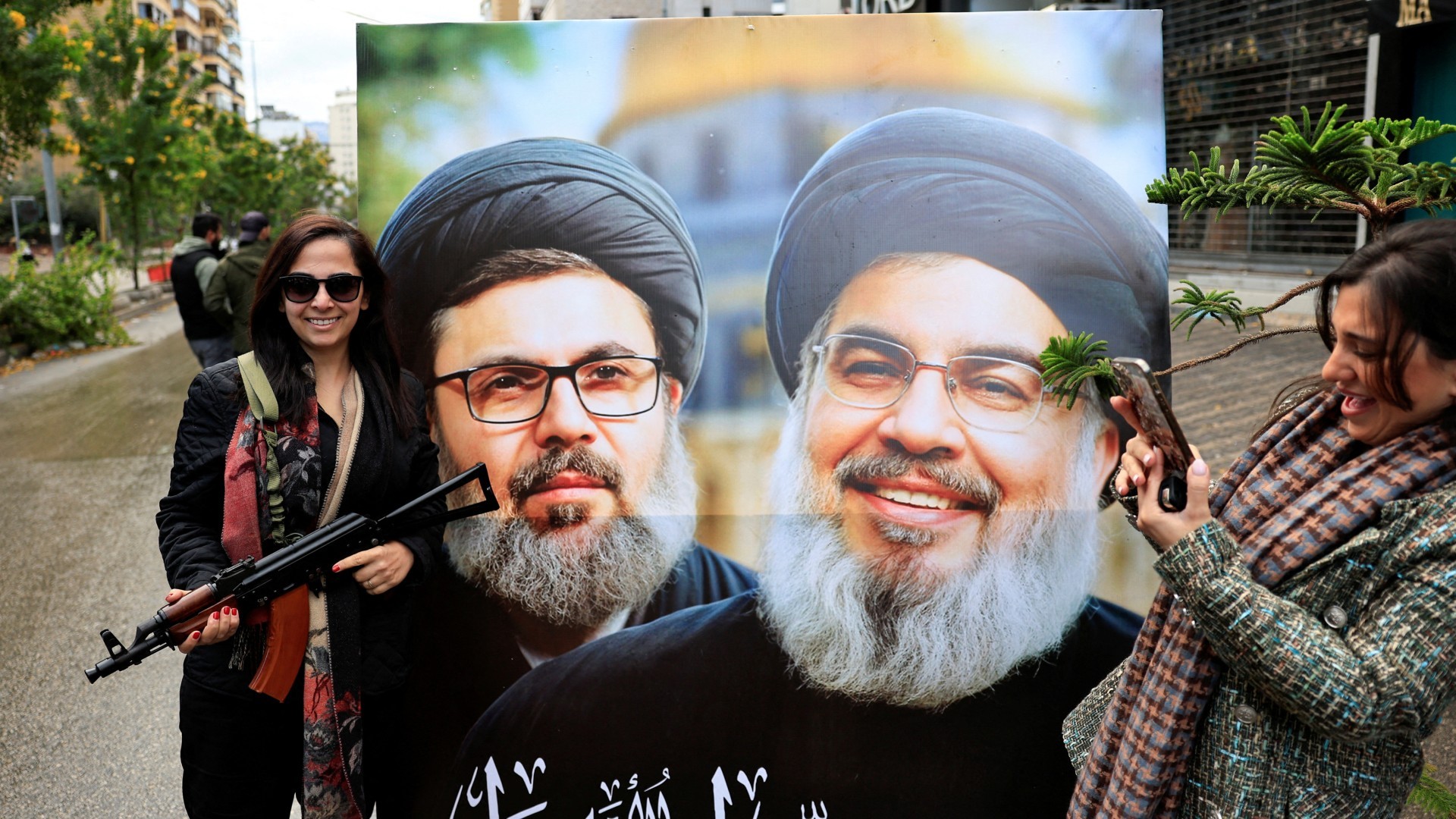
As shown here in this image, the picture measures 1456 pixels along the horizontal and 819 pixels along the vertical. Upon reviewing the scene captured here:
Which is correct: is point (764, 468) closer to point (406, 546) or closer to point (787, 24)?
point (406, 546)

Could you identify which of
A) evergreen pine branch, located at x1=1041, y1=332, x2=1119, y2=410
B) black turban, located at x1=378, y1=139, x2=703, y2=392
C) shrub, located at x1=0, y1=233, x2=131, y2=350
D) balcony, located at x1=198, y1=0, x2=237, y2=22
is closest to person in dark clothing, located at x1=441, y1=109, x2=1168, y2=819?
black turban, located at x1=378, y1=139, x2=703, y2=392

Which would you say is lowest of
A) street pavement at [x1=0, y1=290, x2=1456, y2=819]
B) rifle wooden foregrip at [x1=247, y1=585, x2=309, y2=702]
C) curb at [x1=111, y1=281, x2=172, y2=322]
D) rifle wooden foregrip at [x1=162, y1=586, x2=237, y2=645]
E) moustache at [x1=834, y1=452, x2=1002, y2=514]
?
street pavement at [x1=0, y1=290, x2=1456, y2=819]

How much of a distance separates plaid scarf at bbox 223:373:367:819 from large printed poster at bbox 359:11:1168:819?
0.46m

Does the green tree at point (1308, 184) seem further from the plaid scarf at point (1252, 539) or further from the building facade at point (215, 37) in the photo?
the building facade at point (215, 37)

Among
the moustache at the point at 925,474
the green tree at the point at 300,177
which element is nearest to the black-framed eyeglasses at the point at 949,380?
the moustache at the point at 925,474

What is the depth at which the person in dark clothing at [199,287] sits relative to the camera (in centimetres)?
764

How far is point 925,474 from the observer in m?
2.52

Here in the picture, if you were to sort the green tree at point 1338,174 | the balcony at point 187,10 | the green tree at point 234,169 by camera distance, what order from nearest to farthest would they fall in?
the green tree at point 1338,174 → the green tree at point 234,169 → the balcony at point 187,10

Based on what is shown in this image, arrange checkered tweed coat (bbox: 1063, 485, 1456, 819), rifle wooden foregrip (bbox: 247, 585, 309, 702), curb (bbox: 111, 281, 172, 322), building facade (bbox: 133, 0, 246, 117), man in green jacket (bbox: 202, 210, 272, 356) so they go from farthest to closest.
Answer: building facade (bbox: 133, 0, 246, 117) < curb (bbox: 111, 281, 172, 322) < man in green jacket (bbox: 202, 210, 272, 356) < rifle wooden foregrip (bbox: 247, 585, 309, 702) < checkered tweed coat (bbox: 1063, 485, 1456, 819)

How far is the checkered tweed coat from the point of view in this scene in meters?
1.37

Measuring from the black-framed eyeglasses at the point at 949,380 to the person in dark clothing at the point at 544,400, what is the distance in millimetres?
352

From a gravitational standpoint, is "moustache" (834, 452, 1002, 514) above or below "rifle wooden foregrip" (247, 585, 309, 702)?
above

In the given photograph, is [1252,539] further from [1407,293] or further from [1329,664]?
[1407,293]

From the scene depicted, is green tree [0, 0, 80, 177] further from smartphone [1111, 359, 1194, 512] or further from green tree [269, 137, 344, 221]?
green tree [269, 137, 344, 221]
